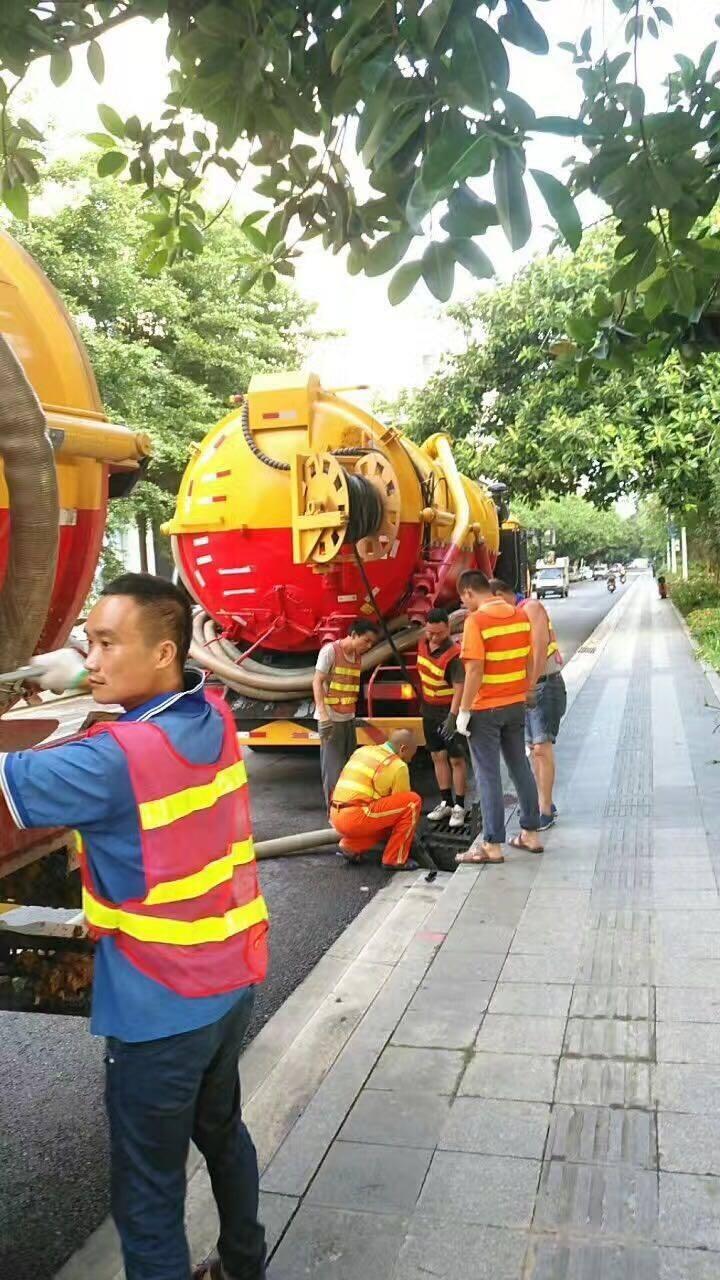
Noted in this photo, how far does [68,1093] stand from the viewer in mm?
3785

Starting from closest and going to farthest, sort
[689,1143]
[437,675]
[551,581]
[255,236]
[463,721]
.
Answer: [689,1143], [255,236], [463,721], [437,675], [551,581]

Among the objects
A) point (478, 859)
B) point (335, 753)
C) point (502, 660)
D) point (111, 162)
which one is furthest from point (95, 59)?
point (335, 753)

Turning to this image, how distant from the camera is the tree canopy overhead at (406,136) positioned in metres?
2.03

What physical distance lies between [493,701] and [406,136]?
4.26 m

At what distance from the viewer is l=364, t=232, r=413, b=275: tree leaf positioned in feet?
7.52

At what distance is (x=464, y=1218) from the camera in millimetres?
2787

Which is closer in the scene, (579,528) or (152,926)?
(152,926)

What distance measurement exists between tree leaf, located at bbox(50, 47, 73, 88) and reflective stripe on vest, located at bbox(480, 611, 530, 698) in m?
3.74

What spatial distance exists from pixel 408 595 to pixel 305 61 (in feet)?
17.9

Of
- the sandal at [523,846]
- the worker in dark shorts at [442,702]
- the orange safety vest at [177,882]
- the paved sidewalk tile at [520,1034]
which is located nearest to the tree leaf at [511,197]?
the orange safety vest at [177,882]

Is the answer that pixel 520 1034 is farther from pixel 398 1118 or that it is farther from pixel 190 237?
pixel 190 237

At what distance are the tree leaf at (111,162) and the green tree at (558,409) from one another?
12.1 meters

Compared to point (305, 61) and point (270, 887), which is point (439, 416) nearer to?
point (270, 887)

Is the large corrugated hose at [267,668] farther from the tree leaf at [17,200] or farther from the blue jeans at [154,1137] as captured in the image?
the blue jeans at [154,1137]
